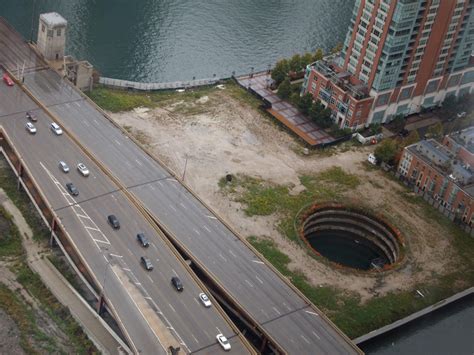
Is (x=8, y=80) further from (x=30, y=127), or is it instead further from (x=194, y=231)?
(x=194, y=231)

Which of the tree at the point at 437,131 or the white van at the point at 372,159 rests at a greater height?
the tree at the point at 437,131

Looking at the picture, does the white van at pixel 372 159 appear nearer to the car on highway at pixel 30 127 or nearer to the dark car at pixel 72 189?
the dark car at pixel 72 189

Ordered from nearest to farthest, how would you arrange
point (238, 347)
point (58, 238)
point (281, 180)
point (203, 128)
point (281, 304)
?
point (238, 347) → point (281, 304) → point (58, 238) → point (281, 180) → point (203, 128)

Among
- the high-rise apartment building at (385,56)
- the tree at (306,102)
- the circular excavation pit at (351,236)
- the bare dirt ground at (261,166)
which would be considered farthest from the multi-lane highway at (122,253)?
the high-rise apartment building at (385,56)

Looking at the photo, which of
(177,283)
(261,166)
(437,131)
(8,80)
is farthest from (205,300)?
(437,131)

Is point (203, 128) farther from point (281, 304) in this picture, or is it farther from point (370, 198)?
point (281, 304)

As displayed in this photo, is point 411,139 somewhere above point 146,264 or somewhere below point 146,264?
above

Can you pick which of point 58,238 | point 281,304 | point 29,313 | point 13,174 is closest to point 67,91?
point 13,174
